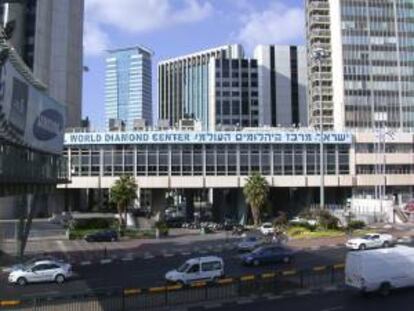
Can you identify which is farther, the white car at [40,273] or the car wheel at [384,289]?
the white car at [40,273]

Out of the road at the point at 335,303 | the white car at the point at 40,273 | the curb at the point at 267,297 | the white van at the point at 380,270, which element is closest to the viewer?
the road at the point at 335,303

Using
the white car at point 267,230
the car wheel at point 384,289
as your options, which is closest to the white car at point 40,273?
the car wheel at point 384,289

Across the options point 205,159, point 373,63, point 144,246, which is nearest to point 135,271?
point 144,246

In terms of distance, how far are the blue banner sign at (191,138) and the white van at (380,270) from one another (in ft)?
276

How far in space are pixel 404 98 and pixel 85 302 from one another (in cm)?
14569

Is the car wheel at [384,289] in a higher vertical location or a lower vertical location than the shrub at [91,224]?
lower

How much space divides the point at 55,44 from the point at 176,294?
12633cm

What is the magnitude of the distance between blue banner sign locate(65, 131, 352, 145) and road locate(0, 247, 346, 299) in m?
55.0

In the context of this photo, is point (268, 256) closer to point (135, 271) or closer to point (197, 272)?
Result: point (135, 271)

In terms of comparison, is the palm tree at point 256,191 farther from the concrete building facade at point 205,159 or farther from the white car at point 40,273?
the white car at point 40,273

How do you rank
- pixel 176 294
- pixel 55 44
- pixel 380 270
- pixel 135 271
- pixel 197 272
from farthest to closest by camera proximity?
pixel 55 44 → pixel 135 271 → pixel 197 272 → pixel 176 294 → pixel 380 270

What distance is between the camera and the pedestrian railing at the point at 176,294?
2927cm

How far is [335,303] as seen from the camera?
32062 millimetres

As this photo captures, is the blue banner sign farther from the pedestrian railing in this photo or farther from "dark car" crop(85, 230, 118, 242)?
the pedestrian railing
